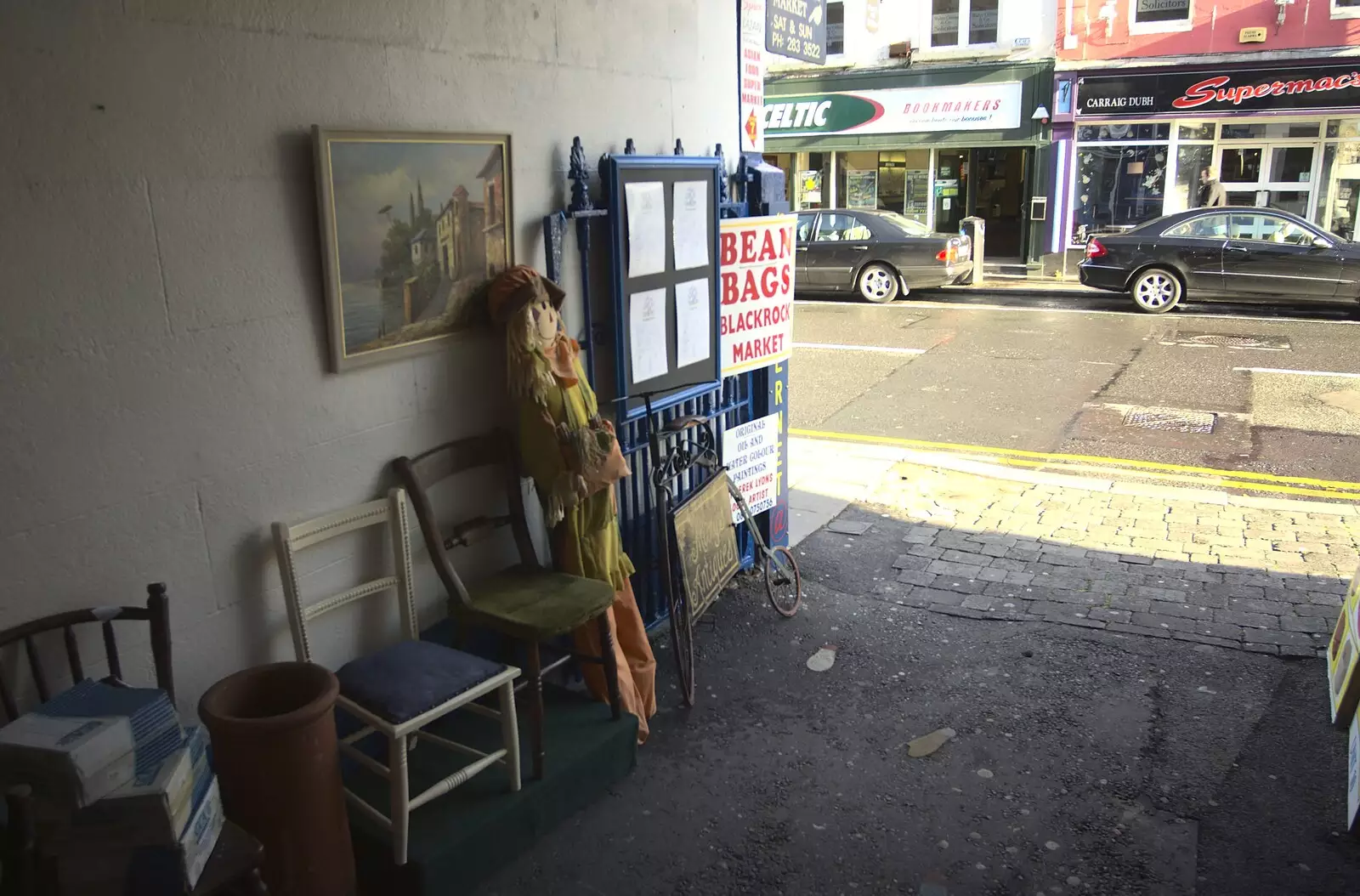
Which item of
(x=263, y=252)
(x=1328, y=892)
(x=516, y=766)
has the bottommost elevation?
(x=1328, y=892)

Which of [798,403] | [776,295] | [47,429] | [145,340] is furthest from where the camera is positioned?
[798,403]

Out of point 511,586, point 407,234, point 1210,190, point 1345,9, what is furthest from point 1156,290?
point 407,234

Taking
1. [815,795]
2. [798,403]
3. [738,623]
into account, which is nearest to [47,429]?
[815,795]

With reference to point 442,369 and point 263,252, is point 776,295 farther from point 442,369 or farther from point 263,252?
point 263,252

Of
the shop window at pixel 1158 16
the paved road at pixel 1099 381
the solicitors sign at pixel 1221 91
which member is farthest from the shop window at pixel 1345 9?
the paved road at pixel 1099 381

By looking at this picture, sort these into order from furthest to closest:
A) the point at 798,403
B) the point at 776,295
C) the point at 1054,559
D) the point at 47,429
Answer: the point at 798,403, the point at 1054,559, the point at 776,295, the point at 47,429

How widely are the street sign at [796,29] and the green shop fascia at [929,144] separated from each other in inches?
573

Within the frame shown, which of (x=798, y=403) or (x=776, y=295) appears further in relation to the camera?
(x=798, y=403)

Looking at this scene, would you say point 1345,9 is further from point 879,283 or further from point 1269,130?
point 879,283

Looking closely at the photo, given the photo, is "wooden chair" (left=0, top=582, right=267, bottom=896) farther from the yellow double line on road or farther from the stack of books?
the yellow double line on road

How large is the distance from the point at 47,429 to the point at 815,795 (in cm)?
294

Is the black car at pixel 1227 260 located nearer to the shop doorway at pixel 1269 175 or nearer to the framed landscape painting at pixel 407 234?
the shop doorway at pixel 1269 175

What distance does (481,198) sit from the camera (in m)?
4.09

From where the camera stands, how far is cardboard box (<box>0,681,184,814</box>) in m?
2.40
